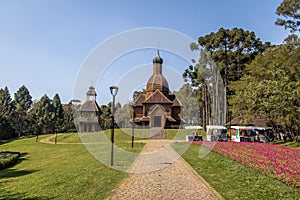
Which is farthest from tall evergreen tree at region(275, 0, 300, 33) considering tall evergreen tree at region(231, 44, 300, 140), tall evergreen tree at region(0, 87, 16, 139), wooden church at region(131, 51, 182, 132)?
tall evergreen tree at region(0, 87, 16, 139)

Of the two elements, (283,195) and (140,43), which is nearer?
(283,195)

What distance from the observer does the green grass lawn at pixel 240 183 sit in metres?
7.24

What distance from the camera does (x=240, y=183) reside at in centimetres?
854

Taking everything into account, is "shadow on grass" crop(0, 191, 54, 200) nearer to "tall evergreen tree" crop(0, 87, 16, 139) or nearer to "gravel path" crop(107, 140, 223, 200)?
"gravel path" crop(107, 140, 223, 200)

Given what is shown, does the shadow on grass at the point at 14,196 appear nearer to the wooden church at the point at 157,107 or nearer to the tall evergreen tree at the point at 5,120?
the wooden church at the point at 157,107

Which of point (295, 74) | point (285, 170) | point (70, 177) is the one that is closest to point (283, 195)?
point (285, 170)

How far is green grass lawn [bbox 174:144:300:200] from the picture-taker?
23.7 feet

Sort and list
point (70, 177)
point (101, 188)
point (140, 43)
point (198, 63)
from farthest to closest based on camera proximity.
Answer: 1. point (198, 63)
2. point (140, 43)
3. point (70, 177)
4. point (101, 188)

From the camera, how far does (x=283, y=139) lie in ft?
97.0

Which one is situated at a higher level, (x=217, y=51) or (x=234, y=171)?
(x=217, y=51)

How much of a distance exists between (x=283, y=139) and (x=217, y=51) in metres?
17.2

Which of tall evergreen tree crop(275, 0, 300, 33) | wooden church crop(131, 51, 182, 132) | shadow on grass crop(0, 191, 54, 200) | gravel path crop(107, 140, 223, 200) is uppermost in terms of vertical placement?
tall evergreen tree crop(275, 0, 300, 33)

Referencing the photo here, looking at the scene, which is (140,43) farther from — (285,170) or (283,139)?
(283,139)

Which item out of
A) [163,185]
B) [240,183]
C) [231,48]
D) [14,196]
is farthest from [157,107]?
[14,196]
